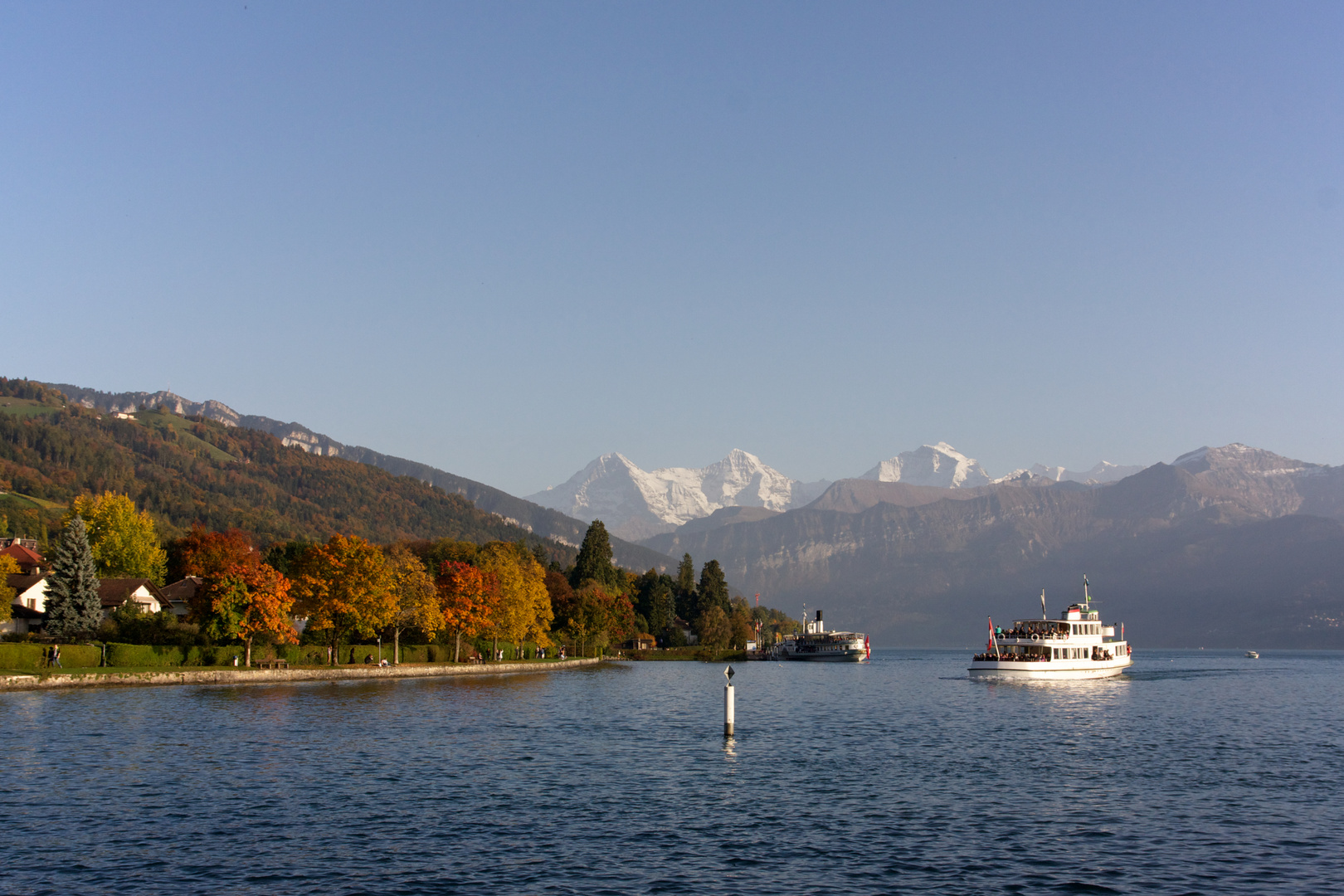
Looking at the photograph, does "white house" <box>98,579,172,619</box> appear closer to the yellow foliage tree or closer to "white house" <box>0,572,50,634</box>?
"white house" <box>0,572,50,634</box>

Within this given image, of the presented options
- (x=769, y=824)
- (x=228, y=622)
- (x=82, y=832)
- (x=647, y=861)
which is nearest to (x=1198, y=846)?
(x=769, y=824)

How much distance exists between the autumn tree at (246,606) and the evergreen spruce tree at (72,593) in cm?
1075

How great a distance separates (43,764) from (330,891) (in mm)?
27190

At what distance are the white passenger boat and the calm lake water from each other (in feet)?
172

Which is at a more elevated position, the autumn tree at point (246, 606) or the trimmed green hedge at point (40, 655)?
the autumn tree at point (246, 606)

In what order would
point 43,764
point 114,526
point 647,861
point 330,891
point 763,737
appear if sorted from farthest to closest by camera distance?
1. point 114,526
2. point 763,737
3. point 43,764
4. point 647,861
5. point 330,891

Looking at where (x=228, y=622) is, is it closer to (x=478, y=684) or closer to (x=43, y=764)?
(x=478, y=684)

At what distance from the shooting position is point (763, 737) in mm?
70625

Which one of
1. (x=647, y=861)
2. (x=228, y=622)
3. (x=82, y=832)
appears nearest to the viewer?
(x=647, y=861)

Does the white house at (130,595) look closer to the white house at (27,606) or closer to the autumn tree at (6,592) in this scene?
the white house at (27,606)

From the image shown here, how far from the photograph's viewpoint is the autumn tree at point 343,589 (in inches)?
4756

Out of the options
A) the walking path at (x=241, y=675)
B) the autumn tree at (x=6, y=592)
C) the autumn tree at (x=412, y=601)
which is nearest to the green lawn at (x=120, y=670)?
the walking path at (x=241, y=675)

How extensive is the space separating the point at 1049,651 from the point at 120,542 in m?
135

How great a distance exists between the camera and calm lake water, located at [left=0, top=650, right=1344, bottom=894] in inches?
1304
